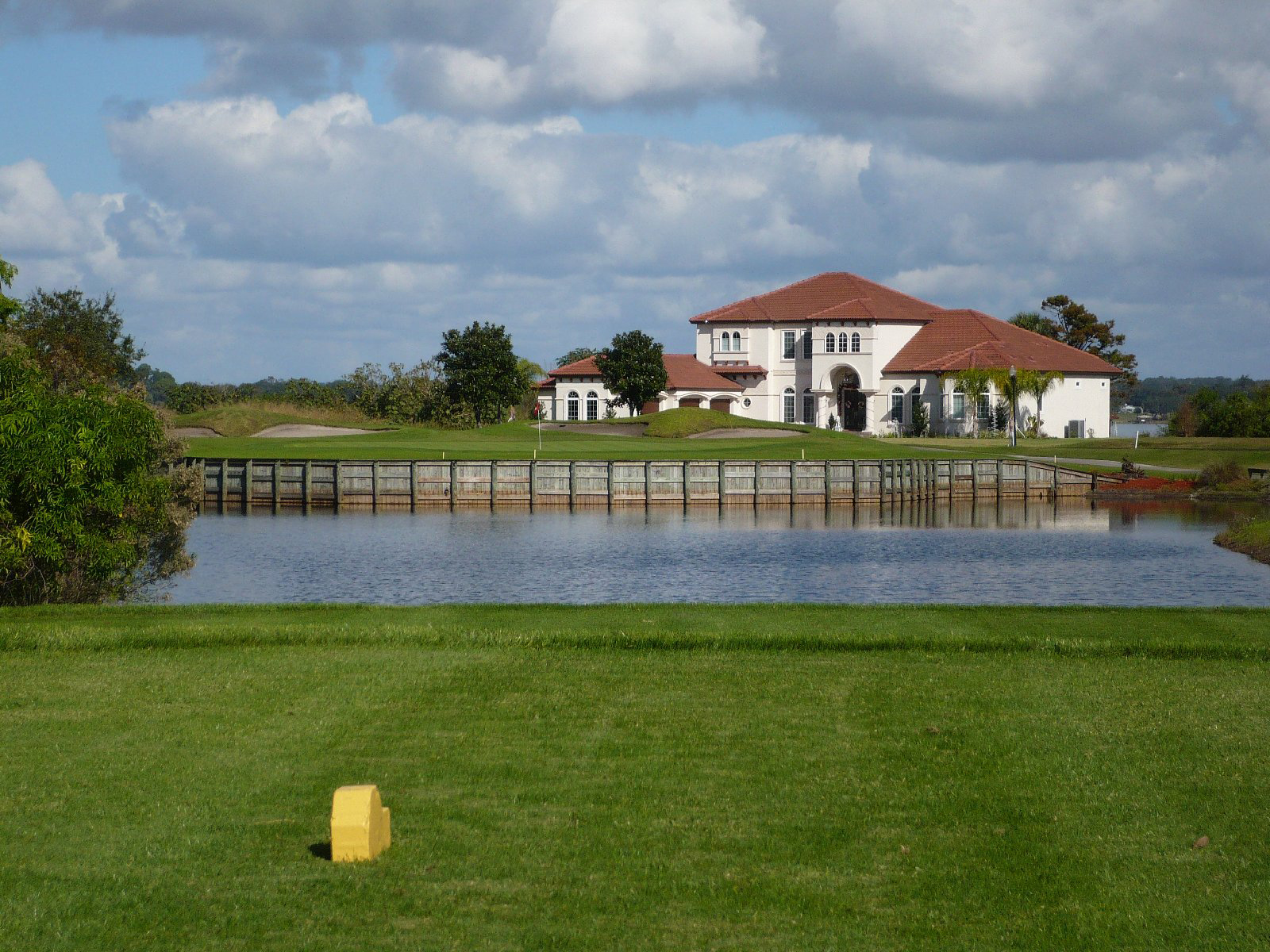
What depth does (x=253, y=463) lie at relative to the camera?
55.9 meters

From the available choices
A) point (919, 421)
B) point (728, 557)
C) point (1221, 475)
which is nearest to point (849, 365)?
point (919, 421)

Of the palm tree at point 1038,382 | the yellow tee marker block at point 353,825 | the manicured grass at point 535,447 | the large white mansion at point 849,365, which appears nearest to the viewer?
the yellow tee marker block at point 353,825

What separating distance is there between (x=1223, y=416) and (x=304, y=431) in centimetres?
5787

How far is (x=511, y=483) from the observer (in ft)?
181

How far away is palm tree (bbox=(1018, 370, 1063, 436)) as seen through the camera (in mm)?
77875

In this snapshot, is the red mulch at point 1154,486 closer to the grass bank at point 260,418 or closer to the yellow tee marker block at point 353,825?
the grass bank at point 260,418

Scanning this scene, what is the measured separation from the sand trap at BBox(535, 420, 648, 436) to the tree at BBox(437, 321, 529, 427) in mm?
5911

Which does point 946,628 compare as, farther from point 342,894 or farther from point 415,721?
point 342,894

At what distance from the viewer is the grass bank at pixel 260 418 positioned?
244ft

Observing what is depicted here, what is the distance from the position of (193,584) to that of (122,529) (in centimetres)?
1267

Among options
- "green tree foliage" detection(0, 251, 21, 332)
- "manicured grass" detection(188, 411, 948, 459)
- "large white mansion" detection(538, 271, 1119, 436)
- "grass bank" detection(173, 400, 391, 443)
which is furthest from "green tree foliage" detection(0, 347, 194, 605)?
"large white mansion" detection(538, 271, 1119, 436)

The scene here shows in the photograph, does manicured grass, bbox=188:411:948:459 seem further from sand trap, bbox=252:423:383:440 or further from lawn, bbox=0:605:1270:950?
lawn, bbox=0:605:1270:950

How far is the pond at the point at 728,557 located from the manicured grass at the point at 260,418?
24.3 meters

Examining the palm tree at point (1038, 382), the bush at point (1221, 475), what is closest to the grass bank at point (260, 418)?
the palm tree at point (1038, 382)
